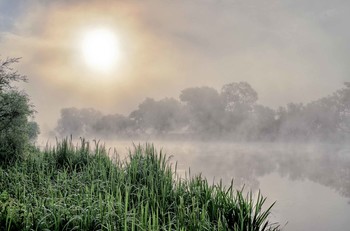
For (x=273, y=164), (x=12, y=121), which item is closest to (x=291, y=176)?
(x=273, y=164)

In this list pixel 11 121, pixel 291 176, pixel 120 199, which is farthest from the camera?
pixel 291 176

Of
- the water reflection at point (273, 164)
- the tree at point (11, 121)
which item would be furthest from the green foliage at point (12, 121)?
the water reflection at point (273, 164)

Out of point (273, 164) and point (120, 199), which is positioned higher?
point (273, 164)

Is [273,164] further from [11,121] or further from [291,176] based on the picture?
[11,121]

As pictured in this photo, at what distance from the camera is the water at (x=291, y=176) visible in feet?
42.4

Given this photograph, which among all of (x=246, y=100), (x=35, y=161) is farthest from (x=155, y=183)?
(x=246, y=100)

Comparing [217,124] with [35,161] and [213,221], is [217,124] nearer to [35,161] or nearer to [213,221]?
[35,161]

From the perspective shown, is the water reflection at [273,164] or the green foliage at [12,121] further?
the water reflection at [273,164]

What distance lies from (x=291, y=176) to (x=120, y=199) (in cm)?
2073

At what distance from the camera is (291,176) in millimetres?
24734

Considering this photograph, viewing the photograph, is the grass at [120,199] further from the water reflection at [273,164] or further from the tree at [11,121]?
the water reflection at [273,164]

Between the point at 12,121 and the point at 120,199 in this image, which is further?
the point at 12,121

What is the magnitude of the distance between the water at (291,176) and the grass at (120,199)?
0.61 metres

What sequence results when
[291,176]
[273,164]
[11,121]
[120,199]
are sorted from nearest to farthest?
1. [120,199]
2. [11,121]
3. [291,176]
4. [273,164]
